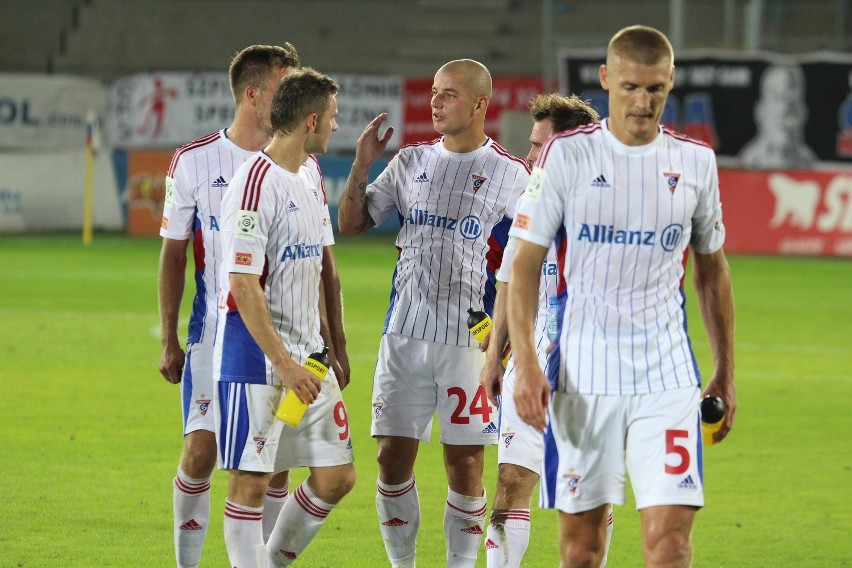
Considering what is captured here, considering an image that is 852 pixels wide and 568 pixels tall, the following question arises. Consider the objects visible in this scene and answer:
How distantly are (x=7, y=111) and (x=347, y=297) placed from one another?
48.5 ft

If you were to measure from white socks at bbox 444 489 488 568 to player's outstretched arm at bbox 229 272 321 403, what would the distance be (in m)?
1.19

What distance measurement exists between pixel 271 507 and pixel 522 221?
7.10 ft

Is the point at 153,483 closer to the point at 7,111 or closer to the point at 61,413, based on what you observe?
the point at 61,413

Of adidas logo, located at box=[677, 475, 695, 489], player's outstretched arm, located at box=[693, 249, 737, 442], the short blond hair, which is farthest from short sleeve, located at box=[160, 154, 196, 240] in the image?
adidas logo, located at box=[677, 475, 695, 489]

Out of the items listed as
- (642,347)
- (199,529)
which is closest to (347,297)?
(199,529)

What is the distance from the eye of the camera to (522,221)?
180 inches

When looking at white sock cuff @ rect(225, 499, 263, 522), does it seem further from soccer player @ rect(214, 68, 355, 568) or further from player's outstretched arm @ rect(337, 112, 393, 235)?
player's outstretched arm @ rect(337, 112, 393, 235)

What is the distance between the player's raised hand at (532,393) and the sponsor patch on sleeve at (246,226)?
1171 mm

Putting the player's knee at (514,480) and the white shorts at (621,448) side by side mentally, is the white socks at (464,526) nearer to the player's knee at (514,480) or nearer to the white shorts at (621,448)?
the player's knee at (514,480)

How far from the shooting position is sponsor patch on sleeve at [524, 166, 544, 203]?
14.9 ft

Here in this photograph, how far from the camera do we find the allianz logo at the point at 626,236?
4520mm

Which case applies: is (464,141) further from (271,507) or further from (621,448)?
(621,448)

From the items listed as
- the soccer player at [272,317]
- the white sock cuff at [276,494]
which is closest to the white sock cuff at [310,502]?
the soccer player at [272,317]

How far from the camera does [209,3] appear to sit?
34562mm
